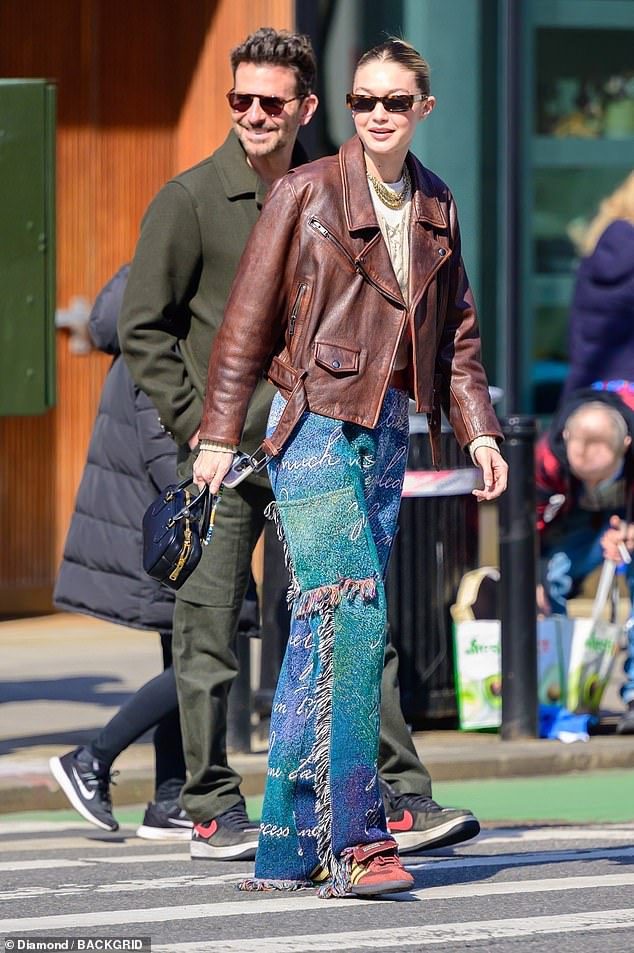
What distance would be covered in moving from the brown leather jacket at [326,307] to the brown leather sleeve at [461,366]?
0.42ft

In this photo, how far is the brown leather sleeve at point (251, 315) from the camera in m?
5.00

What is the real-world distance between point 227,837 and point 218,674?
1.46ft

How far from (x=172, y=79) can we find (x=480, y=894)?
270 inches

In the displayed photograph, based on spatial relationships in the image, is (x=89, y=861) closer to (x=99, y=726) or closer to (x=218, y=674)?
(x=218, y=674)

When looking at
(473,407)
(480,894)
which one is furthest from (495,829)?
(473,407)

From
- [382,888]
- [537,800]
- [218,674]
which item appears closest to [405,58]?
[218,674]

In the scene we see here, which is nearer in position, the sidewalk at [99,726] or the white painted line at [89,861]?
the white painted line at [89,861]

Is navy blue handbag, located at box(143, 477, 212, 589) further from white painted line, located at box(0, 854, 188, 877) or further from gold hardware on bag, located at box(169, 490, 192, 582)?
white painted line, located at box(0, 854, 188, 877)

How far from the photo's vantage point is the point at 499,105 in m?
11.5

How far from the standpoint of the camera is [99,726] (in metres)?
8.00

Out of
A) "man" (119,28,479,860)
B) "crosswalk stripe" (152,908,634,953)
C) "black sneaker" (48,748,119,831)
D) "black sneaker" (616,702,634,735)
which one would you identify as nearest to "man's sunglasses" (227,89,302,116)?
"man" (119,28,479,860)

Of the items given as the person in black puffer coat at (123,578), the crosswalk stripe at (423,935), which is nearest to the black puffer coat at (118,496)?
the person in black puffer coat at (123,578)

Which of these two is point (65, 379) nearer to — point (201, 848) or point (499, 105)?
point (499, 105)

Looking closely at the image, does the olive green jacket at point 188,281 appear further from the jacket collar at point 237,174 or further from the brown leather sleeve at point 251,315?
the brown leather sleeve at point 251,315
